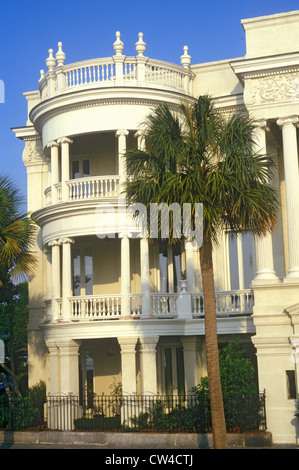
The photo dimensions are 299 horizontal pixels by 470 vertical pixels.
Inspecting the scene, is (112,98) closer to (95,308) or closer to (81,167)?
(81,167)

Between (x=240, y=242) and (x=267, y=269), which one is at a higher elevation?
(x=240, y=242)

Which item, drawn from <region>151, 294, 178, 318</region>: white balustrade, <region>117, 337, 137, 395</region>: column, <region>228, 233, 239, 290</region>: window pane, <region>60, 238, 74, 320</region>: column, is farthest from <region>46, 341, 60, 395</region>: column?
<region>228, 233, 239, 290</region>: window pane

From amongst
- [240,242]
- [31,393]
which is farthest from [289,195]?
[31,393]

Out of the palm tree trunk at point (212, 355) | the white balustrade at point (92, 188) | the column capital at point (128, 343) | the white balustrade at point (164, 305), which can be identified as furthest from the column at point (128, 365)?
the palm tree trunk at point (212, 355)

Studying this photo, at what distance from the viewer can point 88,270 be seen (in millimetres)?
29172

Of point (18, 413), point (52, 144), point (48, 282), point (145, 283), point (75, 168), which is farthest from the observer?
point (75, 168)

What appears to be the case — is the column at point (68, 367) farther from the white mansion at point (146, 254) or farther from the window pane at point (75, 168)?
the window pane at point (75, 168)

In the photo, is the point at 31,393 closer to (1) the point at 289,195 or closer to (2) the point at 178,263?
(2) the point at 178,263

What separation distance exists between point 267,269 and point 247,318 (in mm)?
2413

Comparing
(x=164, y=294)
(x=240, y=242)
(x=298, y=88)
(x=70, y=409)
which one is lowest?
(x=70, y=409)

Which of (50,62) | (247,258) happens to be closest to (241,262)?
(247,258)

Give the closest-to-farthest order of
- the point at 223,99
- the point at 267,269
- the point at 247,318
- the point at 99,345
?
the point at 267,269 < the point at 247,318 < the point at 223,99 < the point at 99,345

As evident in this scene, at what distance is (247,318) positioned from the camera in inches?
983

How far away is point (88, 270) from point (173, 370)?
5233mm
